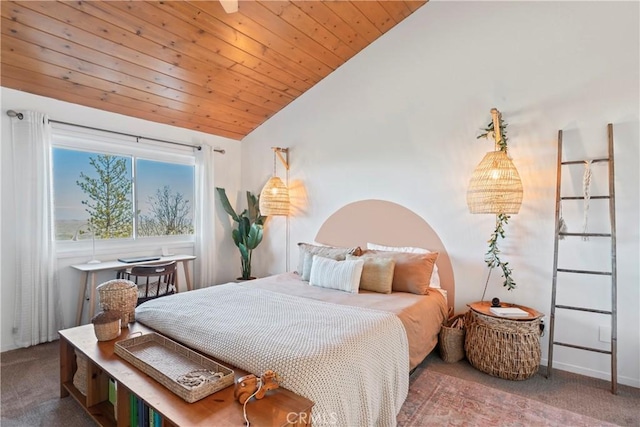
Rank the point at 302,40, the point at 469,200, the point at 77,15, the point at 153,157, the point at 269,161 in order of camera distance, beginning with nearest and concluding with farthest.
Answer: the point at 77,15 < the point at 469,200 < the point at 302,40 < the point at 153,157 < the point at 269,161

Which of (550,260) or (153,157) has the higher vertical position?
(153,157)

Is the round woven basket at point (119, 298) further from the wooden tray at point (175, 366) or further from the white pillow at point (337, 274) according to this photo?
the white pillow at point (337, 274)

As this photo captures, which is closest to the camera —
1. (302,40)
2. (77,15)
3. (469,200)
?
(77,15)

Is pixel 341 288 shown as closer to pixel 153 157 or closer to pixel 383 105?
pixel 383 105

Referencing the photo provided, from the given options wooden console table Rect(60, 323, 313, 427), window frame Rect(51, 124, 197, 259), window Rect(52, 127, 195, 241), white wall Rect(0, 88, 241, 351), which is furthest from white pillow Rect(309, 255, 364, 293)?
window Rect(52, 127, 195, 241)

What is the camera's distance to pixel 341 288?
2844mm

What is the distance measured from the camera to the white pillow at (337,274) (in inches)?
111

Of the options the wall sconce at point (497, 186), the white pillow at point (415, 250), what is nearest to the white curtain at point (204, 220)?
the white pillow at point (415, 250)

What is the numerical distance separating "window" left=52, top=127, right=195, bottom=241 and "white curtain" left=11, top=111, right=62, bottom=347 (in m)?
0.27

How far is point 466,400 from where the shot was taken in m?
2.16

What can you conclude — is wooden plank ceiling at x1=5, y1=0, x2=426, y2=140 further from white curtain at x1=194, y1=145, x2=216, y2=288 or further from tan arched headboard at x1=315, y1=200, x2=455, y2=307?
tan arched headboard at x1=315, y1=200, x2=455, y2=307

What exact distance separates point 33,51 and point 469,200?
12.0 feet

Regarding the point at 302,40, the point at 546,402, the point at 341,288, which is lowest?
the point at 546,402

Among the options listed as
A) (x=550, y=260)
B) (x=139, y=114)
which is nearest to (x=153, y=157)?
(x=139, y=114)
